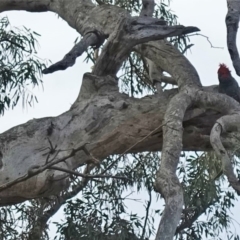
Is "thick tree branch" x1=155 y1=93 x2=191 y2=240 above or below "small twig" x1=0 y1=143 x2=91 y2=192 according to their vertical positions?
above

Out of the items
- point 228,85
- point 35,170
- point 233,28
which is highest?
point 233,28

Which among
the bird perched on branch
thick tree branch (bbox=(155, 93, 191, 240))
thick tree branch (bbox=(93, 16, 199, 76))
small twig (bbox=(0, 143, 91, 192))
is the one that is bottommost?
small twig (bbox=(0, 143, 91, 192))

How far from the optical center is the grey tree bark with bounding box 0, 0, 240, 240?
3803mm

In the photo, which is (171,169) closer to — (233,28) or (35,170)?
(35,170)

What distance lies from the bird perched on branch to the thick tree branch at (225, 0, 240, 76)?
23 cm

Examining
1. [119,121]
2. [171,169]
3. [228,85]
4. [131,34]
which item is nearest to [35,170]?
[171,169]

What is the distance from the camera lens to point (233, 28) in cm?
420

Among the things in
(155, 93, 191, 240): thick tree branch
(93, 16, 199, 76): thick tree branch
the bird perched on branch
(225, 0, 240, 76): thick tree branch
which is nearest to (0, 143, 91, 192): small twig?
(155, 93, 191, 240): thick tree branch

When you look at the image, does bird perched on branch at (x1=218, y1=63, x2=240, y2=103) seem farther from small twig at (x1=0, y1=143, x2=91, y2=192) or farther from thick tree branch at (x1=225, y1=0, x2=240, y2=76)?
small twig at (x1=0, y1=143, x2=91, y2=192)

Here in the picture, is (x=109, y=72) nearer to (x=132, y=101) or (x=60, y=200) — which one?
(x=132, y=101)

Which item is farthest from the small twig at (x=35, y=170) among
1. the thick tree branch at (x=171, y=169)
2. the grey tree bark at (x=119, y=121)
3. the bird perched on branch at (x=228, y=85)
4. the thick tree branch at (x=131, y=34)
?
the bird perched on branch at (x=228, y=85)

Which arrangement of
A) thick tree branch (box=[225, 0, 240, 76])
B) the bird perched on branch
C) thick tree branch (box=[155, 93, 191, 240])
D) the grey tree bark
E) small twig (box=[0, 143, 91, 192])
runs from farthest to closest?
the bird perched on branch → thick tree branch (box=[225, 0, 240, 76]) → the grey tree bark → thick tree branch (box=[155, 93, 191, 240]) → small twig (box=[0, 143, 91, 192])

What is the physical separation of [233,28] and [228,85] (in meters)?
0.30

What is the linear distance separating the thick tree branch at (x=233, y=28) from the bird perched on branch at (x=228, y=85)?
0.23 meters
